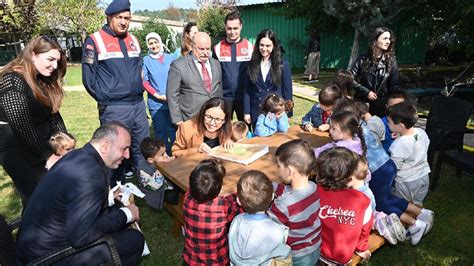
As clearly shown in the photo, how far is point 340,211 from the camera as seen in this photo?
269cm

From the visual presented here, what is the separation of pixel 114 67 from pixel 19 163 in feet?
5.03

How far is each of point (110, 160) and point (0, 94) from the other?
1274mm

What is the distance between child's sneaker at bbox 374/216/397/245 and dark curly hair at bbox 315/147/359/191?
694mm

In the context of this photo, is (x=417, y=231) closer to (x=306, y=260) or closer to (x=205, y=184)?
(x=306, y=260)

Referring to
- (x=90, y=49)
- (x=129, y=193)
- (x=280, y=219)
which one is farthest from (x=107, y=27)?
(x=280, y=219)

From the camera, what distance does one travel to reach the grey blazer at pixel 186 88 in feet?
13.9

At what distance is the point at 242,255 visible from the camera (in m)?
2.44

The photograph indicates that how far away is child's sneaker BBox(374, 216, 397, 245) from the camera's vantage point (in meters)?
3.15

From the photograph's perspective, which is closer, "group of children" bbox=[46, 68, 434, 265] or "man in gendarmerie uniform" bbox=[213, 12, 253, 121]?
"group of children" bbox=[46, 68, 434, 265]

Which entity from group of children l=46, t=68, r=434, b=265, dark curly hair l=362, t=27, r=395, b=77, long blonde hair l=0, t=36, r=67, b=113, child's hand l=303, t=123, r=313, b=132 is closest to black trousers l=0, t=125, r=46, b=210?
group of children l=46, t=68, r=434, b=265

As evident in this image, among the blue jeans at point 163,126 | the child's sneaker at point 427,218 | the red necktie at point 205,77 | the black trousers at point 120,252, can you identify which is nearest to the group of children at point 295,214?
the child's sneaker at point 427,218

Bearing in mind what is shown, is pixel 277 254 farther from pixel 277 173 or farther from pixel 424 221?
pixel 424 221

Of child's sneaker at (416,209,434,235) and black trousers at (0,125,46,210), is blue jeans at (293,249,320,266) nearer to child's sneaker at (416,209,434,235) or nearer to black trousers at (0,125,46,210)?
child's sneaker at (416,209,434,235)

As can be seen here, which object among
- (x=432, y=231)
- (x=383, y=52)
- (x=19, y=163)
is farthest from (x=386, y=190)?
(x=19, y=163)
